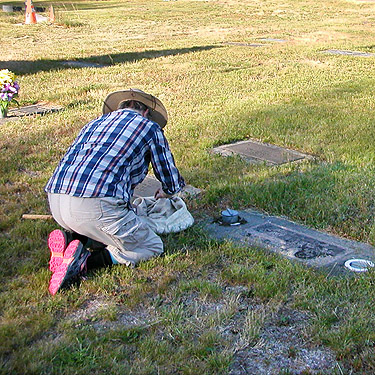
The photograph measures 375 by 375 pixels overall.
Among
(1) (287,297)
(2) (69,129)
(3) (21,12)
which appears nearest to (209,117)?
(2) (69,129)

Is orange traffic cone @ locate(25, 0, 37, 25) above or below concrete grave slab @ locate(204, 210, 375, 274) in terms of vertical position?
below

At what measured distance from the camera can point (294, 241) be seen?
14.0ft

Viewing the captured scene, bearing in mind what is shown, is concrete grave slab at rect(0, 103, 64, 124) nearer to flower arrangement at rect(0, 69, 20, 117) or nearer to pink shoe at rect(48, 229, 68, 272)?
flower arrangement at rect(0, 69, 20, 117)

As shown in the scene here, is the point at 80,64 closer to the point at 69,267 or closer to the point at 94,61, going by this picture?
the point at 94,61

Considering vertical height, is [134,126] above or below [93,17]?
above

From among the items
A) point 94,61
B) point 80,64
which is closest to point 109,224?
point 80,64

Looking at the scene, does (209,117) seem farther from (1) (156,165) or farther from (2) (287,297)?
(2) (287,297)

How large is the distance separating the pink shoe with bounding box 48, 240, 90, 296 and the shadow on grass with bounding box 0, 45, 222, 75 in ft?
30.6

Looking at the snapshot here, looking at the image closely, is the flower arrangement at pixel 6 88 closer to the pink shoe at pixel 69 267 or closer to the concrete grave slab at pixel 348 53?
the pink shoe at pixel 69 267

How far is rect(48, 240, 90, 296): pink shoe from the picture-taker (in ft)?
11.4

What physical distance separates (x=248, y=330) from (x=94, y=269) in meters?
1.18

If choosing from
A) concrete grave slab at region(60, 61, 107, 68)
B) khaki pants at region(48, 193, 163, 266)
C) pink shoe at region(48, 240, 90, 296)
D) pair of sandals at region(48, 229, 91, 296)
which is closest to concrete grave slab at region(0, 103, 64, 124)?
concrete grave slab at region(60, 61, 107, 68)

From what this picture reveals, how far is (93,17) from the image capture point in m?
29.0

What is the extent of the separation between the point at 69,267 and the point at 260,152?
349 centimetres
